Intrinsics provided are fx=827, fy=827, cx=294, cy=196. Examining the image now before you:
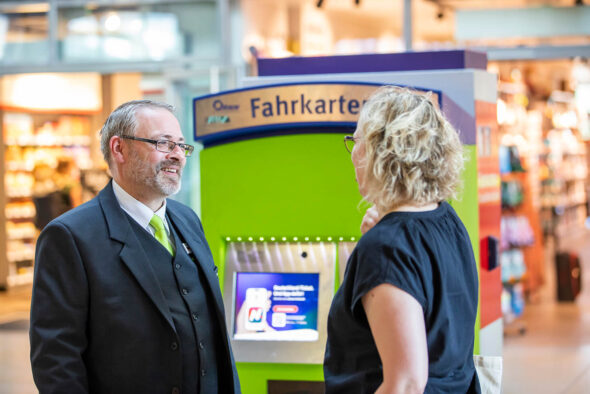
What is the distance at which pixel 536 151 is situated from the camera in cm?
974

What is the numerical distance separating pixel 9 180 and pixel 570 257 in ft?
22.4

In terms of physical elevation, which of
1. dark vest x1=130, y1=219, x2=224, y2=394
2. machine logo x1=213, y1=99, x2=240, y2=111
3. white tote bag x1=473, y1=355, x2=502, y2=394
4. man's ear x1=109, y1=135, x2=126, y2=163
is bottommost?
white tote bag x1=473, y1=355, x2=502, y2=394

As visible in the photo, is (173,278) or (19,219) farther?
(19,219)

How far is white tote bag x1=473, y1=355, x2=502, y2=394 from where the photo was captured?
2102mm

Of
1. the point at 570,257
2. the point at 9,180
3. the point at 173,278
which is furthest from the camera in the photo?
the point at 9,180

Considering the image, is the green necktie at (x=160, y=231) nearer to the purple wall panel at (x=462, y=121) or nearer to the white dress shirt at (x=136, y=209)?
the white dress shirt at (x=136, y=209)

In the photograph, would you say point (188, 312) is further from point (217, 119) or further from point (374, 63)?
point (374, 63)

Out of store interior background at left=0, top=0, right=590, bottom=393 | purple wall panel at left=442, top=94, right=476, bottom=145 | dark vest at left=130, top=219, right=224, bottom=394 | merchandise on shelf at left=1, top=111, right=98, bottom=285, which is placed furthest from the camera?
merchandise on shelf at left=1, top=111, right=98, bottom=285

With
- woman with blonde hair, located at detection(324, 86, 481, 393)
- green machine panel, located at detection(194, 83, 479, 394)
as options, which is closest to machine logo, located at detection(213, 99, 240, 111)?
green machine panel, located at detection(194, 83, 479, 394)

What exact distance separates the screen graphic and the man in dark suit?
634 millimetres

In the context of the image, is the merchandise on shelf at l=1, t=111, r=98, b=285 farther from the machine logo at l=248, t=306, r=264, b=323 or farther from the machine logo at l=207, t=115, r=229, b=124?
the machine logo at l=248, t=306, r=264, b=323

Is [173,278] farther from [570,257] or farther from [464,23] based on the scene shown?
[570,257]

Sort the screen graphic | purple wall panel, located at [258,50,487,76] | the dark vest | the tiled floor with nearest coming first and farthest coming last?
the dark vest, the screen graphic, purple wall panel, located at [258,50,487,76], the tiled floor

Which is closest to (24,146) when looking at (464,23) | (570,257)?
(464,23)
